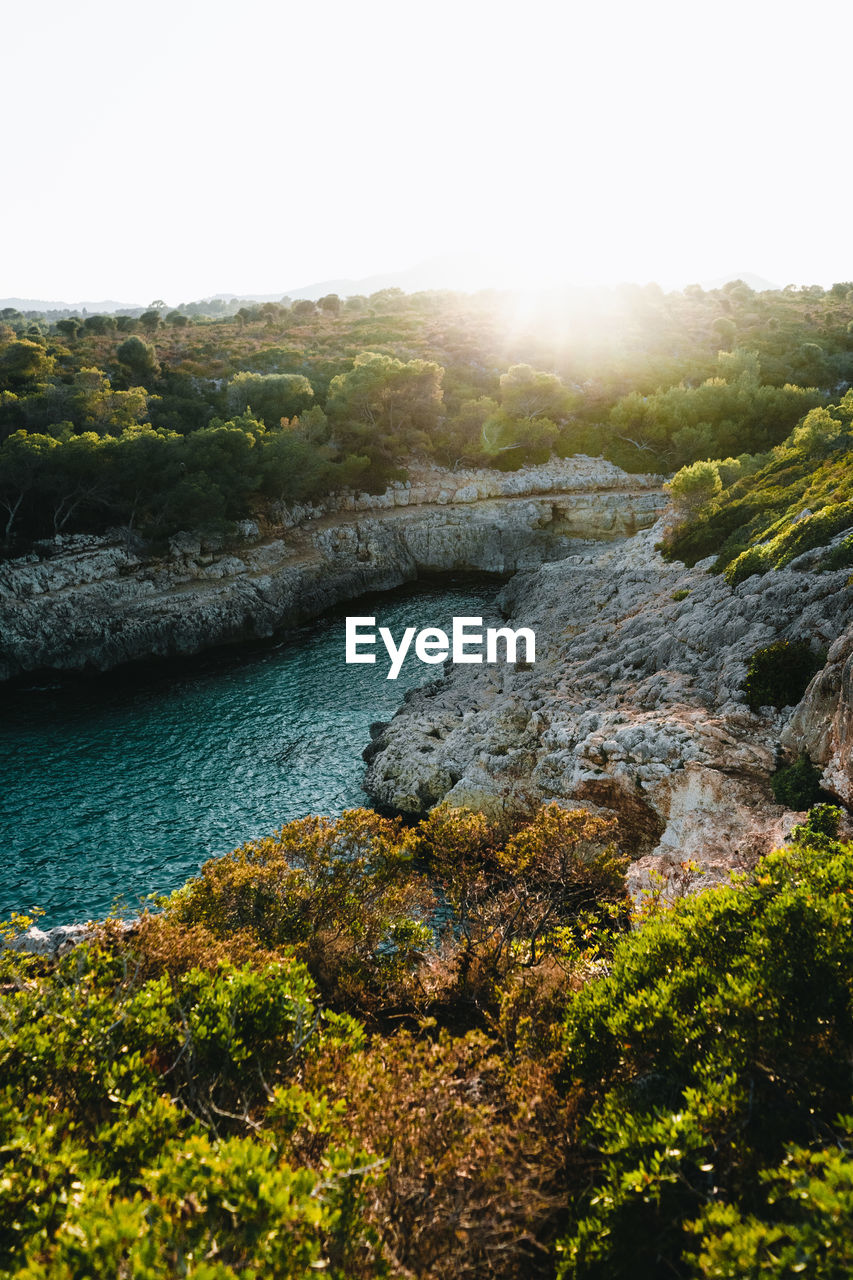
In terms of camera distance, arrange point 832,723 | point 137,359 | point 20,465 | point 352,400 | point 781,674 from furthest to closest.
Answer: point 137,359, point 352,400, point 20,465, point 781,674, point 832,723

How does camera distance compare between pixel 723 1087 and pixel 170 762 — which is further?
pixel 170 762

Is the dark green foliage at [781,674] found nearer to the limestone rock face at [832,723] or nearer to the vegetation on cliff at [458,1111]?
the limestone rock face at [832,723]

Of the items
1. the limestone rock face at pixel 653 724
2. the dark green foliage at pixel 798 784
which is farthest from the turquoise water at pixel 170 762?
the dark green foliage at pixel 798 784

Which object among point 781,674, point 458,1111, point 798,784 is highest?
point 781,674

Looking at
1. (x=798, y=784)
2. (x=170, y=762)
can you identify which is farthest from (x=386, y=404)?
(x=798, y=784)

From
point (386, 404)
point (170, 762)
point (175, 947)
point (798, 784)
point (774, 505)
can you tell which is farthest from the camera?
point (386, 404)

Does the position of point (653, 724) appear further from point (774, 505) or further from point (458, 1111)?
point (774, 505)

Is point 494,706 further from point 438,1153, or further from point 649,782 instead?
point 438,1153
